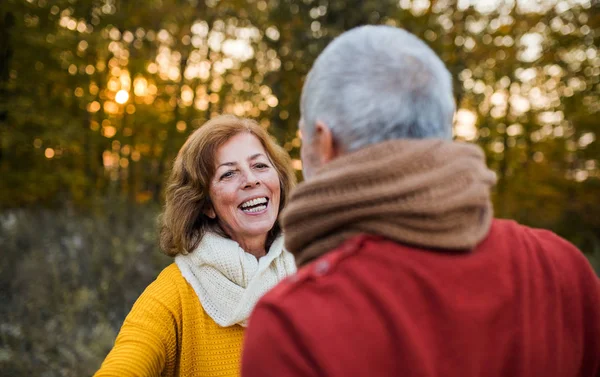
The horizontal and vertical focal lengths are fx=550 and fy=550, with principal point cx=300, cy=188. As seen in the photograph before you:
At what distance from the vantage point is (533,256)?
4.08ft

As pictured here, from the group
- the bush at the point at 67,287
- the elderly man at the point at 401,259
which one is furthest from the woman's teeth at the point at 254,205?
the bush at the point at 67,287

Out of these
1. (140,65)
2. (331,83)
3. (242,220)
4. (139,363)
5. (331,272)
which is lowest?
(139,363)

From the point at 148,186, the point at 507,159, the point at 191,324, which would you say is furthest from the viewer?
the point at 148,186

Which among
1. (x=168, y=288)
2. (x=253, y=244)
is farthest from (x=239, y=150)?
(x=168, y=288)

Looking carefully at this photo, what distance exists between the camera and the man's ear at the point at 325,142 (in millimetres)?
1200

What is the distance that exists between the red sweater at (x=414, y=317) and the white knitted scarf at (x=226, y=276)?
4.03ft

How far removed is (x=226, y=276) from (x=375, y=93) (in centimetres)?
140

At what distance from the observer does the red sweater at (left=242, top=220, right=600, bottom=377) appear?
1.00m

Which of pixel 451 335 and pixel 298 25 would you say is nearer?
pixel 451 335

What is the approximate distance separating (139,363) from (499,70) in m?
14.5

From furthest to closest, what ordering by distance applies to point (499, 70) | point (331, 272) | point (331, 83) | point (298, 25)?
point (499, 70)
point (298, 25)
point (331, 83)
point (331, 272)

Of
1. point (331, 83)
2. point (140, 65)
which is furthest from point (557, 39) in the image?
point (331, 83)

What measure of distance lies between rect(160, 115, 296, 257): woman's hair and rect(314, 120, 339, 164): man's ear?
1.35 meters

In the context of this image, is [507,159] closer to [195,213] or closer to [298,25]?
[298,25]
